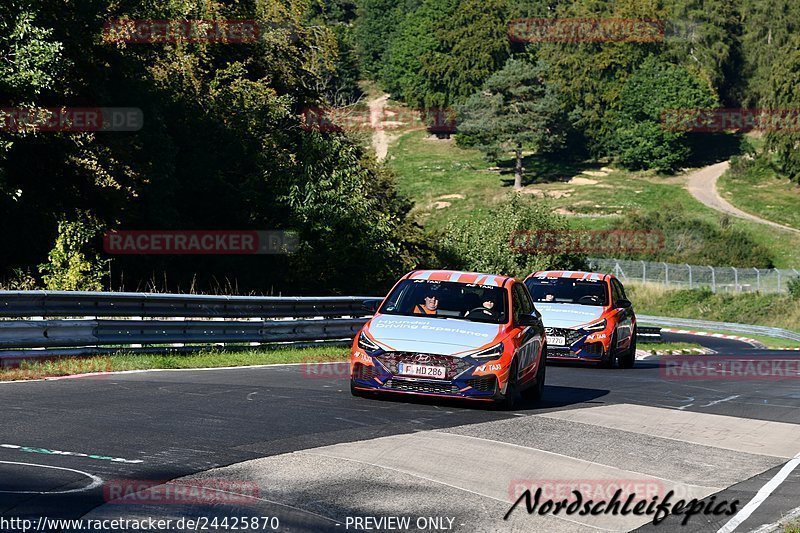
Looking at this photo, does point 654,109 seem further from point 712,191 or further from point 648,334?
point 648,334

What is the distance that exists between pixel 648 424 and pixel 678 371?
10.0 m

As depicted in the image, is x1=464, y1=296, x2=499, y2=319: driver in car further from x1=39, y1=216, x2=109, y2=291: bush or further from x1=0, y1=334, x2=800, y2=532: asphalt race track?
x1=39, y1=216, x2=109, y2=291: bush

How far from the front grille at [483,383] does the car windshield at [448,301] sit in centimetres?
102

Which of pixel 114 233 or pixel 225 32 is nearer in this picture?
pixel 114 233

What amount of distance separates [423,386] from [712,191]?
98.8 metres

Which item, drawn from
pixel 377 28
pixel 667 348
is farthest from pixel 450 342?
pixel 377 28

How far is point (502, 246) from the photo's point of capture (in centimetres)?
5494

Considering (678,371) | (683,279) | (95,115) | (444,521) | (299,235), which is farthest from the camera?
(683,279)

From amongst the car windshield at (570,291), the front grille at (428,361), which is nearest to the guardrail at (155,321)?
the car windshield at (570,291)

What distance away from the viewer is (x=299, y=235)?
37.7 metres

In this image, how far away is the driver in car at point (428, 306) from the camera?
14.2 meters

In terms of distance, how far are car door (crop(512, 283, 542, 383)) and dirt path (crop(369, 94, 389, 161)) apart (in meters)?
110

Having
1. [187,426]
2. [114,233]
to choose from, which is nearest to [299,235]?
[114,233]

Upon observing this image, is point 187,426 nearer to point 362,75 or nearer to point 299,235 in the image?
point 299,235
